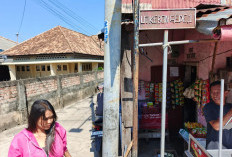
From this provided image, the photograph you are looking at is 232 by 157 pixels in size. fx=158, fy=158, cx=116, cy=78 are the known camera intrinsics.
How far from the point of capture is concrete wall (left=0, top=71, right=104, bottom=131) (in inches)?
239

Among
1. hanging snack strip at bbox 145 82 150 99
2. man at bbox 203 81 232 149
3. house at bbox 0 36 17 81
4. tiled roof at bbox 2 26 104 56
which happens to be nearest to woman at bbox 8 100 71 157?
man at bbox 203 81 232 149

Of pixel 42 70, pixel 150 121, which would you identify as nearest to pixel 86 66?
pixel 42 70

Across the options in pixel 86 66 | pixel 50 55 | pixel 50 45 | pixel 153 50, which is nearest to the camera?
pixel 153 50

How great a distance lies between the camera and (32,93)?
7.26 meters

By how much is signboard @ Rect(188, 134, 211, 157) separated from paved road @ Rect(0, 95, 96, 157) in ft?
8.56

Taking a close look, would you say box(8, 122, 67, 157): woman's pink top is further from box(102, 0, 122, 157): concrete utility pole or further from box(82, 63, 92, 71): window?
box(82, 63, 92, 71): window

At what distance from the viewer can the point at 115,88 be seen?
2.36m

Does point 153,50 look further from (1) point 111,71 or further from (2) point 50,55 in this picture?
(2) point 50,55

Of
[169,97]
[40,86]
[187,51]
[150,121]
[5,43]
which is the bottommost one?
[150,121]

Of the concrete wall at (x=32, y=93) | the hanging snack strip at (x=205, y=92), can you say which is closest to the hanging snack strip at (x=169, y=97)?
the hanging snack strip at (x=205, y=92)

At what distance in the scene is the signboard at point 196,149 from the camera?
7.70ft

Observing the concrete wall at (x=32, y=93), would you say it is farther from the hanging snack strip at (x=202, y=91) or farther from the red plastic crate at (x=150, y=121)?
the hanging snack strip at (x=202, y=91)

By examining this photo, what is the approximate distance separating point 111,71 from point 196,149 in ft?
6.37

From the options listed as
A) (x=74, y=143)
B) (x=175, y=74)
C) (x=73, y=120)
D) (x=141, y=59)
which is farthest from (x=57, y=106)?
(x=175, y=74)
